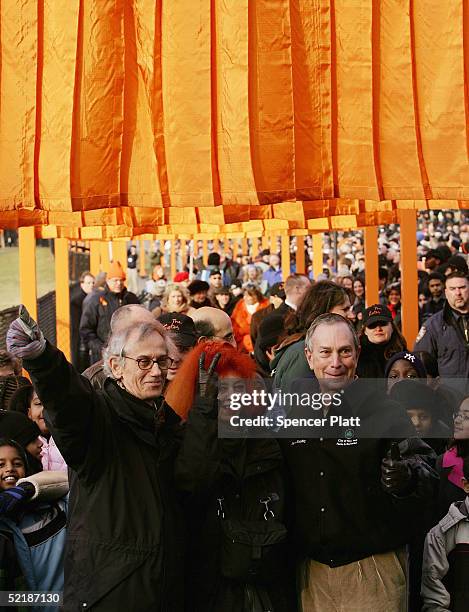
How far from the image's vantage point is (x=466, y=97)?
5.89 metres

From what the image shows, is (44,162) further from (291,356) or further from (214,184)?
(291,356)

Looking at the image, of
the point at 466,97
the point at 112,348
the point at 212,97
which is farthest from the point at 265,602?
the point at 466,97

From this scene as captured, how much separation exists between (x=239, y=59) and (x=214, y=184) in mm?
697

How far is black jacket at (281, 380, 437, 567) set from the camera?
391 centimetres

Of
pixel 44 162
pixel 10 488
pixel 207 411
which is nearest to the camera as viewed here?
pixel 207 411

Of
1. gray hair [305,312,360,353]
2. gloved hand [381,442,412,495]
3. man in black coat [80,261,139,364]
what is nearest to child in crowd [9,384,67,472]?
gray hair [305,312,360,353]

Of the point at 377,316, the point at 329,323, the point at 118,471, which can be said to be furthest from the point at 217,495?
the point at 377,316

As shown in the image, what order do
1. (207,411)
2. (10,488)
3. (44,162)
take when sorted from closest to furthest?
(207,411) → (10,488) → (44,162)

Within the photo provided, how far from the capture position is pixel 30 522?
4.33 metres

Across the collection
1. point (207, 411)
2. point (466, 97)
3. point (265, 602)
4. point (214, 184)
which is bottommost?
point (265, 602)

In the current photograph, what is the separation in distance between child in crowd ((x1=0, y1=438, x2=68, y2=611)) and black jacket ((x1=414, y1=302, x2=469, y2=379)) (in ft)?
14.9

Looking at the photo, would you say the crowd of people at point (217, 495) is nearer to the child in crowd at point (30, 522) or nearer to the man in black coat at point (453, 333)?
the child in crowd at point (30, 522)

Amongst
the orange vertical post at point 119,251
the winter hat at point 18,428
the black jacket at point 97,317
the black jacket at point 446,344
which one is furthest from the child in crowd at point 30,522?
the orange vertical post at point 119,251

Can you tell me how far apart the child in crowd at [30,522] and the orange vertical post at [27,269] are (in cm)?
579
